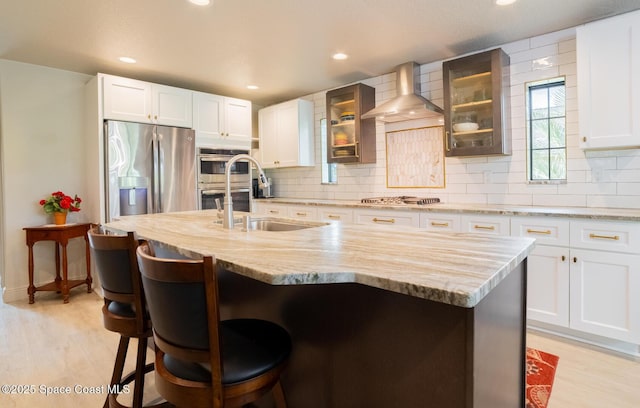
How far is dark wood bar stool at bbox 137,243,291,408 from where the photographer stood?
970 millimetres

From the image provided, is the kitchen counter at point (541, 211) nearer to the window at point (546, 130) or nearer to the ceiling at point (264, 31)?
the window at point (546, 130)

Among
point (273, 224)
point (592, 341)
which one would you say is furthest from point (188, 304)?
point (592, 341)

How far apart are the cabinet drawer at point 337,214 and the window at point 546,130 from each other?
1686 mm

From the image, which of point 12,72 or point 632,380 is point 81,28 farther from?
point 632,380

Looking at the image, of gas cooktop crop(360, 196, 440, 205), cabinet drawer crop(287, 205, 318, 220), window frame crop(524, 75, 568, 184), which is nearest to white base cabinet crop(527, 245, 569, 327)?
window frame crop(524, 75, 568, 184)

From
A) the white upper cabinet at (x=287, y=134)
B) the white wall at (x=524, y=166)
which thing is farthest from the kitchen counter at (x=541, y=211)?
the white upper cabinet at (x=287, y=134)

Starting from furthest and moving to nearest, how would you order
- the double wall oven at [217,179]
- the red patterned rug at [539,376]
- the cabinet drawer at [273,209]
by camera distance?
the cabinet drawer at [273,209]
the double wall oven at [217,179]
the red patterned rug at [539,376]

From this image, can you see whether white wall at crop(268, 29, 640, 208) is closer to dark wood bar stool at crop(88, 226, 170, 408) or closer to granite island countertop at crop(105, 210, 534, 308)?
granite island countertop at crop(105, 210, 534, 308)

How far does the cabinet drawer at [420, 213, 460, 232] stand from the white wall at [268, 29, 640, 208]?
25.4 inches

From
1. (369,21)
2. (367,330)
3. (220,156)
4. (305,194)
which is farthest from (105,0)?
(305,194)

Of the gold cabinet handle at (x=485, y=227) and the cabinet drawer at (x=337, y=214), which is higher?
the cabinet drawer at (x=337, y=214)

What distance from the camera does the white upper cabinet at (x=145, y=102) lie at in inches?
142

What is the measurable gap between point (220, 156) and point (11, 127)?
2.03 meters

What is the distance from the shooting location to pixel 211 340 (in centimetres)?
98
